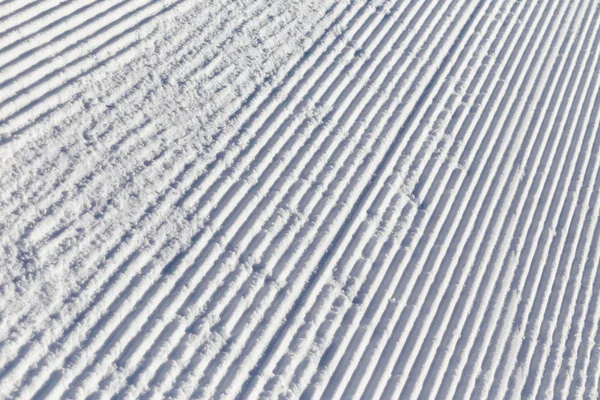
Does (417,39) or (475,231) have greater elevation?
(417,39)

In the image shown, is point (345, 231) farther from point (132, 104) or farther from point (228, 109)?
point (132, 104)

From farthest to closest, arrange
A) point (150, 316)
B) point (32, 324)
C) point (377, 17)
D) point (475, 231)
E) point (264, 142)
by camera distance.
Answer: point (377, 17)
point (475, 231)
point (264, 142)
point (150, 316)
point (32, 324)

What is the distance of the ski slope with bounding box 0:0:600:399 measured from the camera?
2955 millimetres

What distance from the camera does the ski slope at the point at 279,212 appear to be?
296cm

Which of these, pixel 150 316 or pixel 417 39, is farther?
pixel 417 39

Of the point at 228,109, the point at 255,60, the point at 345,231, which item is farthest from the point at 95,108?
the point at 345,231

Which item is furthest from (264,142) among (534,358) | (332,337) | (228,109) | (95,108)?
(534,358)

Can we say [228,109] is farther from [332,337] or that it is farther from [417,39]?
[417,39]

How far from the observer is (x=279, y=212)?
11.8 feet

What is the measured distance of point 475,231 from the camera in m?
4.14

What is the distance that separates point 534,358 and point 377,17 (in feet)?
8.56

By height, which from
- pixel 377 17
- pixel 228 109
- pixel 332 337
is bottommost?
pixel 332 337

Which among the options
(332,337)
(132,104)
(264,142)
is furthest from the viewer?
(264,142)

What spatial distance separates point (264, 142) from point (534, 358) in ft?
6.34
